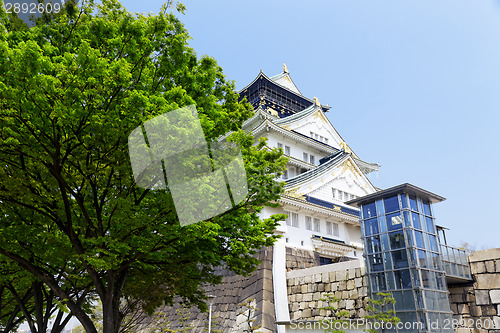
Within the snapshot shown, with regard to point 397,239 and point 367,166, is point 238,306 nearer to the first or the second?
point 397,239

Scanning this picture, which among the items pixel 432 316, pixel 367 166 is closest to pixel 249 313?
pixel 432 316

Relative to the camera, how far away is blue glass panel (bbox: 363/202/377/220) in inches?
581

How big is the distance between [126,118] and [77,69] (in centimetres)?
139

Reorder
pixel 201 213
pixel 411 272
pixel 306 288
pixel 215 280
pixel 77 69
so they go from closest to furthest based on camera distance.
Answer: pixel 77 69
pixel 201 213
pixel 215 280
pixel 411 272
pixel 306 288

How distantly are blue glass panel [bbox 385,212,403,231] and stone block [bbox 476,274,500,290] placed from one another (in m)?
3.10

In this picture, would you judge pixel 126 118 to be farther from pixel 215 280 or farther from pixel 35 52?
pixel 215 280

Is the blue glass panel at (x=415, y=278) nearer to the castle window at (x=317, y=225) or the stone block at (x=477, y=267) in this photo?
the stone block at (x=477, y=267)

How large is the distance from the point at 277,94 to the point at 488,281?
26712 mm

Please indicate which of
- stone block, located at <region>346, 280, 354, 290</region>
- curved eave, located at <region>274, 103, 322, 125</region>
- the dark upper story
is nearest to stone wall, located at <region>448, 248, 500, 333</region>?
stone block, located at <region>346, 280, 354, 290</region>

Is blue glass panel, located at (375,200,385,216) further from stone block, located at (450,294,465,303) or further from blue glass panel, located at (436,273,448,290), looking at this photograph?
stone block, located at (450,294,465,303)

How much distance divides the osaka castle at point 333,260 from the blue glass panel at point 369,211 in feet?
0.13

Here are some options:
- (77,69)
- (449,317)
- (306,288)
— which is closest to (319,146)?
(306,288)

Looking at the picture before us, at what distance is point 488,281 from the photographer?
12562 millimetres

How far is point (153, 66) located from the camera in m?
8.93
